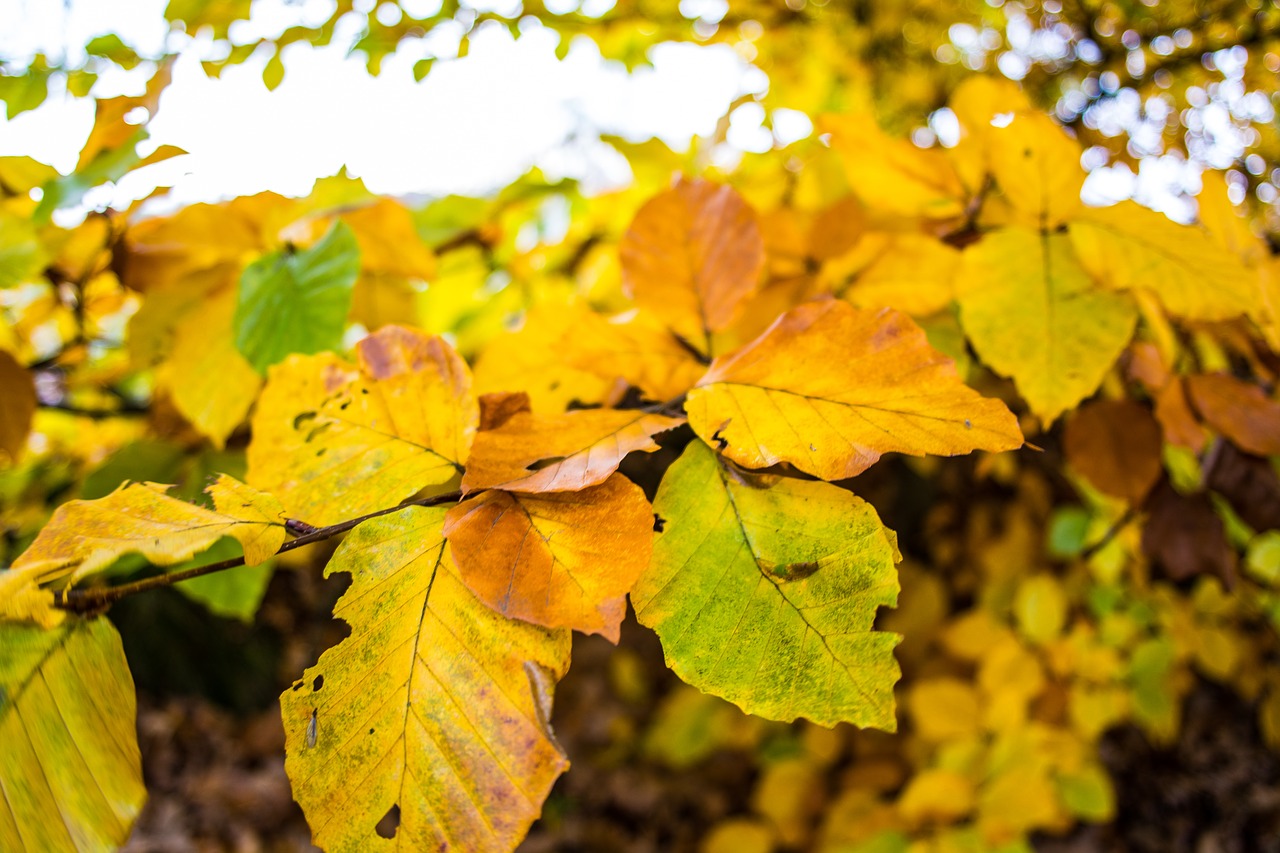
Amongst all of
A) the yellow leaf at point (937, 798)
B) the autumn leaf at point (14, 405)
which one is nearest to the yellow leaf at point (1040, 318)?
the autumn leaf at point (14, 405)

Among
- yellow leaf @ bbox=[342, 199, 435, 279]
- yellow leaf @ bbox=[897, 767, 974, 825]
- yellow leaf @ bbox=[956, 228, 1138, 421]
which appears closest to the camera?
yellow leaf @ bbox=[956, 228, 1138, 421]

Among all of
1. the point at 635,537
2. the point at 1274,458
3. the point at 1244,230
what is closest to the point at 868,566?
the point at 635,537

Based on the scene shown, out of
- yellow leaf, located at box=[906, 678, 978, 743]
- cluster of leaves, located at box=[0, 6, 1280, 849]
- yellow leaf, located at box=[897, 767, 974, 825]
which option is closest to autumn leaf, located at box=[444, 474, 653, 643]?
cluster of leaves, located at box=[0, 6, 1280, 849]

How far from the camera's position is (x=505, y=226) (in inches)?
47.8

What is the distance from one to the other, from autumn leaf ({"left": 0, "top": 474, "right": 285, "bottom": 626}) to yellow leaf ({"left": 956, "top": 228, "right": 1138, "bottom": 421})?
0.45 meters

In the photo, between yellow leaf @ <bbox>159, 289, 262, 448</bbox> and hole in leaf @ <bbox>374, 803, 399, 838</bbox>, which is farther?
yellow leaf @ <bbox>159, 289, 262, 448</bbox>

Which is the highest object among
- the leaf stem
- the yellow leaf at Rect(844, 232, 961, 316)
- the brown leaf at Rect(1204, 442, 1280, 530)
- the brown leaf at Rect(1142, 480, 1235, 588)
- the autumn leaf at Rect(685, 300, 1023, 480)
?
the leaf stem

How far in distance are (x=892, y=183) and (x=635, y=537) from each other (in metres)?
0.45

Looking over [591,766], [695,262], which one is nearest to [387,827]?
[695,262]

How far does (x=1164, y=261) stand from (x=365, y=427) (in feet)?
1.82

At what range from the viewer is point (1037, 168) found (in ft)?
1.81

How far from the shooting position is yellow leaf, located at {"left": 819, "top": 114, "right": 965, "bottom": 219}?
2.02 ft

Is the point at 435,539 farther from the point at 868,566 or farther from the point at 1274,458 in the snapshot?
the point at 1274,458

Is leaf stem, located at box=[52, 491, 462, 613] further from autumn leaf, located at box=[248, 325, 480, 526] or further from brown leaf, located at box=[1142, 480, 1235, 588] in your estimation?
brown leaf, located at box=[1142, 480, 1235, 588]
